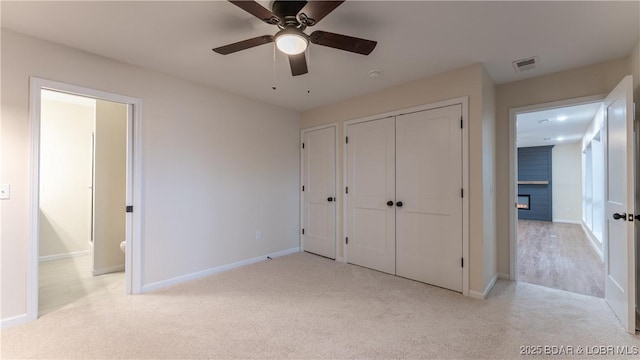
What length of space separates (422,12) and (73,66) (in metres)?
2.99

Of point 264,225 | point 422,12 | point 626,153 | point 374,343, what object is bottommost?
point 374,343

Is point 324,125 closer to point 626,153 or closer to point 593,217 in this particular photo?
point 626,153

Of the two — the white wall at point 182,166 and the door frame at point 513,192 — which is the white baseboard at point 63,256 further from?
the door frame at point 513,192

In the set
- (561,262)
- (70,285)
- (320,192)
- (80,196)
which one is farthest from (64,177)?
(561,262)

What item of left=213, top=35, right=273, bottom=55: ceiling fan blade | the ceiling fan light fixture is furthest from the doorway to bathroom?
the ceiling fan light fixture

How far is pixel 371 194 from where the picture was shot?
12.3ft

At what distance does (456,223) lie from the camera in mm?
3012

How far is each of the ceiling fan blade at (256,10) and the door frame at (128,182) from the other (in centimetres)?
199

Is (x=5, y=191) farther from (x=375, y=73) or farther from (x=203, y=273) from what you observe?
(x=375, y=73)

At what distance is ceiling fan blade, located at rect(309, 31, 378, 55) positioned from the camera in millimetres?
1838

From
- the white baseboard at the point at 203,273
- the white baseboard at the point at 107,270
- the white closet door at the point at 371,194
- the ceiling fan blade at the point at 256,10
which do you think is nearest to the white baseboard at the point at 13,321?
the white baseboard at the point at 203,273

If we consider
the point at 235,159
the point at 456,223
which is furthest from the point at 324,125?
the point at 456,223

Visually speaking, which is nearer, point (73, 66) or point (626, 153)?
point (626, 153)

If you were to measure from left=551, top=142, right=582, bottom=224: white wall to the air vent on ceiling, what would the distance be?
285 inches
